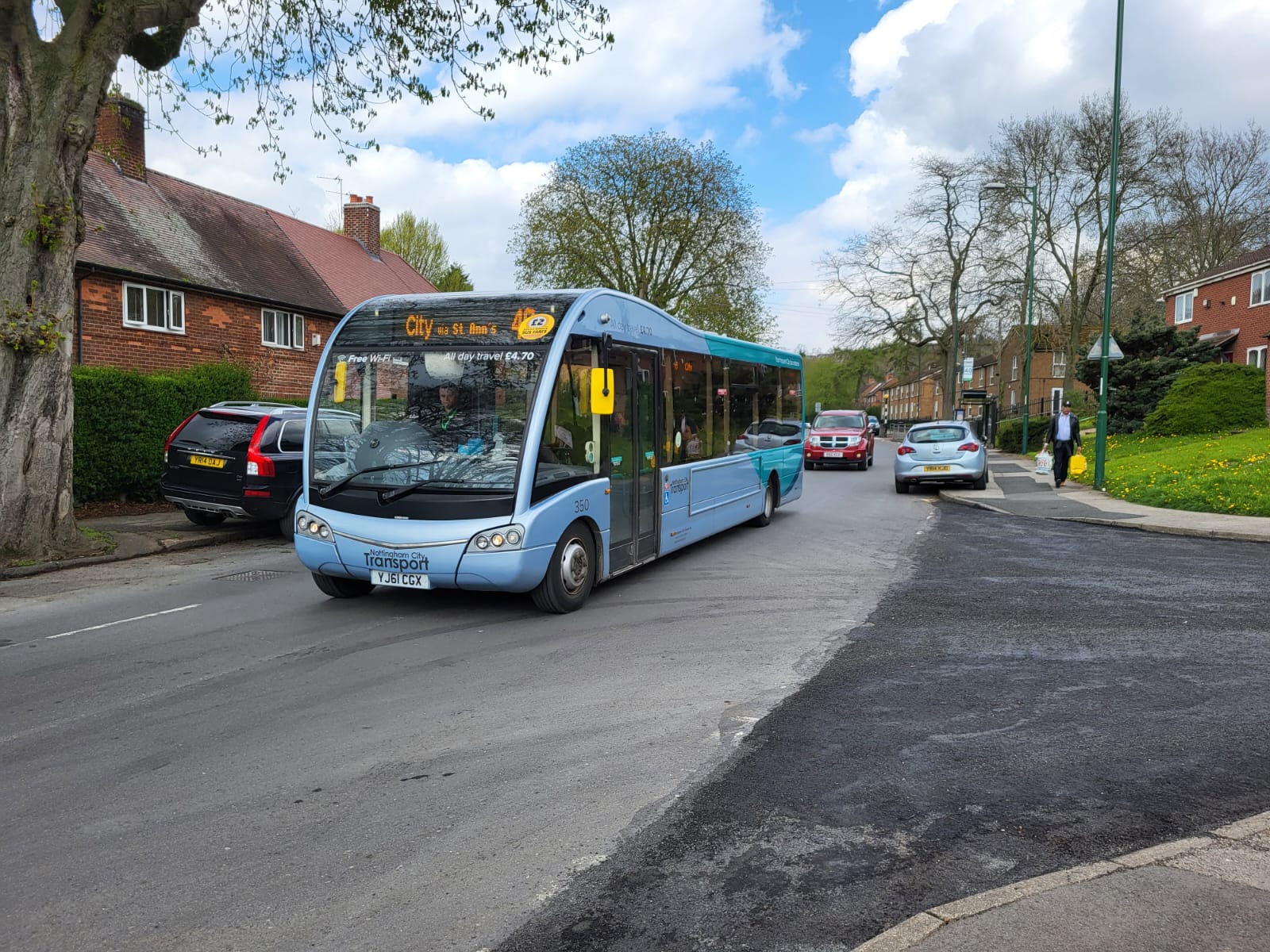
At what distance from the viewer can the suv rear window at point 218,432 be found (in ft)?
42.0

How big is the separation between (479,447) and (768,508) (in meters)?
7.31

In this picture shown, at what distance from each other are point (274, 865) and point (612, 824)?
1.25 m

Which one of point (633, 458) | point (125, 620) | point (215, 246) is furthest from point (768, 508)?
point (215, 246)

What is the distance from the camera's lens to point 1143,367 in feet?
110

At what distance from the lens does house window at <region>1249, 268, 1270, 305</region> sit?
36.9 metres

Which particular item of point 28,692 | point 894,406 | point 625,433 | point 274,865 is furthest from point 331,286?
point 894,406

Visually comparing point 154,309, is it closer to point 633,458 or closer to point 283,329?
point 283,329

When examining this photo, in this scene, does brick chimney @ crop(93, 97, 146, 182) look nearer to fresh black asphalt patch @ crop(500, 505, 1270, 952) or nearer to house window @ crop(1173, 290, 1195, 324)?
fresh black asphalt patch @ crop(500, 505, 1270, 952)

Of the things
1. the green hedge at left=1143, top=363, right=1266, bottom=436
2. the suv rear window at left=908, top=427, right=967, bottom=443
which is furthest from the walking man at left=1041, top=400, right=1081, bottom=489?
the green hedge at left=1143, top=363, right=1266, bottom=436

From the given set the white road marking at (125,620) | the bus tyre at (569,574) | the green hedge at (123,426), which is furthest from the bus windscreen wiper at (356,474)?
the green hedge at (123,426)

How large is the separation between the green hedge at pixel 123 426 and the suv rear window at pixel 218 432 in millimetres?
2600

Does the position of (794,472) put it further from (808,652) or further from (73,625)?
(73,625)

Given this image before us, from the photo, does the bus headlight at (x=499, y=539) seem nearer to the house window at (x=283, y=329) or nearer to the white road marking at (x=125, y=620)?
the white road marking at (x=125, y=620)

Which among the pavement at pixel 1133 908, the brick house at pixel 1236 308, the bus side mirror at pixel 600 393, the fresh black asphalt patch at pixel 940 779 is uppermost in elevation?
the brick house at pixel 1236 308
